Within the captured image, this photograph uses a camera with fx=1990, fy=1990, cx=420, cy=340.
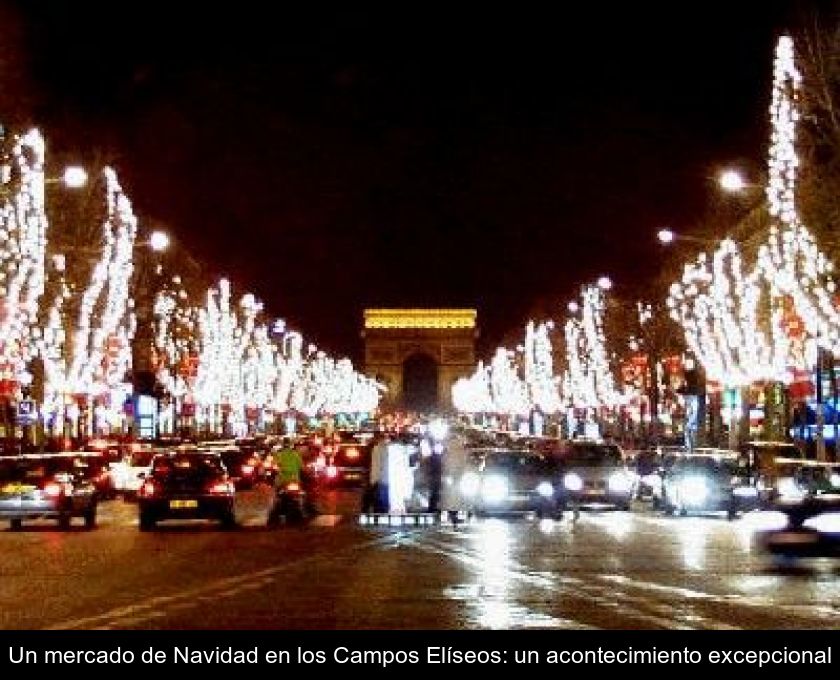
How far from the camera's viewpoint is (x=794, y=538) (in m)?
27.7

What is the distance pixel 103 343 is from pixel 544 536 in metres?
42.2

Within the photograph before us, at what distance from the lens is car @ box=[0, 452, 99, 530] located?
133ft

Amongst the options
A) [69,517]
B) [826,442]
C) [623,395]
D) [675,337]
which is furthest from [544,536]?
[623,395]

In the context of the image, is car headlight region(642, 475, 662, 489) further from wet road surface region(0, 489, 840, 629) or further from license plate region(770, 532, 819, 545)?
license plate region(770, 532, 819, 545)

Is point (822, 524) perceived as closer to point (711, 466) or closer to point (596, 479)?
point (711, 466)

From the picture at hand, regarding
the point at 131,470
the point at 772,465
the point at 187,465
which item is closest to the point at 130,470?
the point at 131,470

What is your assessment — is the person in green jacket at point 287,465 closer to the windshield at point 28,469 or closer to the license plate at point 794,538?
the windshield at point 28,469

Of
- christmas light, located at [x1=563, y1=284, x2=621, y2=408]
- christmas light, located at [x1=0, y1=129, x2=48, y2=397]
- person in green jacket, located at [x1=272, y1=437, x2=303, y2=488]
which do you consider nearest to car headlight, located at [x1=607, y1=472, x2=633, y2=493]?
person in green jacket, located at [x1=272, y1=437, x2=303, y2=488]

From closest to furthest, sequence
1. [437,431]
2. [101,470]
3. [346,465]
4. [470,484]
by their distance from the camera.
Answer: [470,484], [101,470], [346,465], [437,431]

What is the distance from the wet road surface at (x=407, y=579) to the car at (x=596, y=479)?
8.30 meters

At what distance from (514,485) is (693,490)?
5.57 metres

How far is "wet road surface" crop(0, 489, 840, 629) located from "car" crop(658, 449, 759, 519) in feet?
20.6
